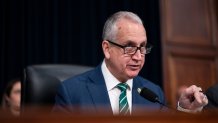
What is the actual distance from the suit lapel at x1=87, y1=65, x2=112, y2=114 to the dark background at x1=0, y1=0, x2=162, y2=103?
1616mm

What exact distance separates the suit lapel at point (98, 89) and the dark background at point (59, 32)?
162 centimetres

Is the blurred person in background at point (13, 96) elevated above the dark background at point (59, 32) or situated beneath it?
situated beneath

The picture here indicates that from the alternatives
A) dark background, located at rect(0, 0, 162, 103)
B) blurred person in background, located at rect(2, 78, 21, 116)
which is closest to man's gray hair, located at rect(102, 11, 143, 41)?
blurred person in background, located at rect(2, 78, 21, 116)

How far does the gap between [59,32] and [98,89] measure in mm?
1798

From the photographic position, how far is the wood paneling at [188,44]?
13.6 feet

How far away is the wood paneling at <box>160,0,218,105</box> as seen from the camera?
13.6ft

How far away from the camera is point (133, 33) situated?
7.22 ft

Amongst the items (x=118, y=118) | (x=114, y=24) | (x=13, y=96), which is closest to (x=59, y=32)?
(x=13, y=96)

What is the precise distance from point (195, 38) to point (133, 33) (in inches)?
86.0

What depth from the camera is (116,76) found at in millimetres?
2221

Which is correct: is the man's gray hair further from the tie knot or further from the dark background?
the dark background

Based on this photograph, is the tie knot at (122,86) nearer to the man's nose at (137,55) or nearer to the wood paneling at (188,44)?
the man's nose at (137,55)

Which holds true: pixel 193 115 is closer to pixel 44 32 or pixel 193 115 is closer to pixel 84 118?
pixel 84 118

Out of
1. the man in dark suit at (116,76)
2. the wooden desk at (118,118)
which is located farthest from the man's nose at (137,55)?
the wooden desk at (118,118)
